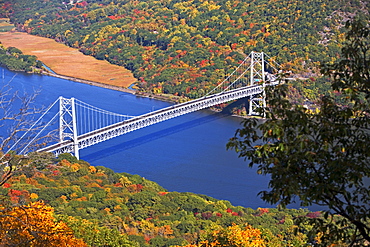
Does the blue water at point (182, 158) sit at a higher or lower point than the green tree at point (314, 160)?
higher

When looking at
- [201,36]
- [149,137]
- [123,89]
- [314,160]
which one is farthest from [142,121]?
[314,160]

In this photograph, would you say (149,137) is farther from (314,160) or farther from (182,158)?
(314,160)

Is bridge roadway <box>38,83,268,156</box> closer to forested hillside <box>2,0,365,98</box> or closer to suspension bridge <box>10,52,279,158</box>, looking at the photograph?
suspension bridge <box>10,52,279,158</box>

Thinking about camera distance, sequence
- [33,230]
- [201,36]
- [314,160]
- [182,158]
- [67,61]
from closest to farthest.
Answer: [314,160] < [33,230] < [182,158] < [201,36] < [67,61]

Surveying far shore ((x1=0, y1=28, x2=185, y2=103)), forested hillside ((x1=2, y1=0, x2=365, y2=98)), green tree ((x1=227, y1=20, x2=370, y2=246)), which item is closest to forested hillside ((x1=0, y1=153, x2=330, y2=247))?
green tree ((x1=227, y1=20, x2=370, y2=246))

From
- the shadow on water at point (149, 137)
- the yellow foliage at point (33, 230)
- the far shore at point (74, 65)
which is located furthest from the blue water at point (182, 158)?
the yellow foliage at point (33, 230)

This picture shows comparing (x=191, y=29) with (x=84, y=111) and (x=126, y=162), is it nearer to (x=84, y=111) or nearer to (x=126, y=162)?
(x=84, y=111)

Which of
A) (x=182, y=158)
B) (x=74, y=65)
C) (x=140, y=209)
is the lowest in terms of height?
(x=140, y=209)

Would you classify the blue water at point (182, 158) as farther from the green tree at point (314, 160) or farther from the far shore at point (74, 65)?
the green tree at point (314, 160)
